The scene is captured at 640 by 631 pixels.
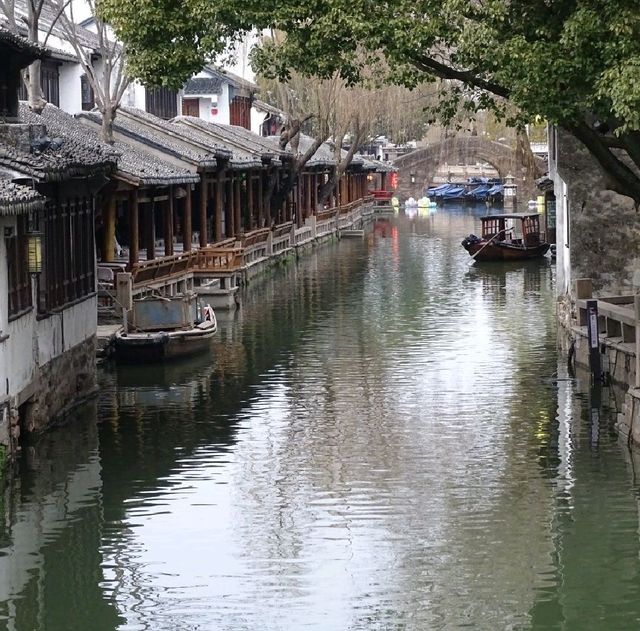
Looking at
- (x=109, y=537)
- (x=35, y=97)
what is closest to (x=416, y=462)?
(x=109, y=537)

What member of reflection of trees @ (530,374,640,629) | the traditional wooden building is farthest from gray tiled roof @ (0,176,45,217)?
reflection of trees @ (530,374,640,629)

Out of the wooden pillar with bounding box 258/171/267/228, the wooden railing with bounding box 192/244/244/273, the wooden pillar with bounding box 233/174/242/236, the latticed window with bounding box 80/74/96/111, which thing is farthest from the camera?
the wooden pillar with bounding box 258/171/267/228

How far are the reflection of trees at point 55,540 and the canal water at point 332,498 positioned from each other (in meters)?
0.04

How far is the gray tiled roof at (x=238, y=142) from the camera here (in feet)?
168

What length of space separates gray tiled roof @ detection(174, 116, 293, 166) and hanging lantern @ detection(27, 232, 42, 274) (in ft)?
94.4

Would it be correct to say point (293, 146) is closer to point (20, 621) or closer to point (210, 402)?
point (210, 402)

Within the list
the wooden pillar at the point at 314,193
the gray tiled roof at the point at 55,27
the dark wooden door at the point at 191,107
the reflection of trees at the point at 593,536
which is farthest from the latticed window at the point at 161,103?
the reflection of trees at the point at 593,536

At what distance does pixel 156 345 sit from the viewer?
29.7 m

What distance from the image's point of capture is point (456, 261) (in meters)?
55.7

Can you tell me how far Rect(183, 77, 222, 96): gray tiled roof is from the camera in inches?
2591

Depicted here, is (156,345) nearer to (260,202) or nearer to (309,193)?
(260,202)

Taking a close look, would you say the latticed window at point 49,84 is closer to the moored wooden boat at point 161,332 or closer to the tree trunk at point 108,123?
the tree trunk at point 108,123

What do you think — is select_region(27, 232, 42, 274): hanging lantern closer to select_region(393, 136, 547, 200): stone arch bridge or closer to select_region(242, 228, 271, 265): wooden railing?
select_region(242, 228, 271, 265): wooden railing

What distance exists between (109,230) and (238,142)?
18.8m
